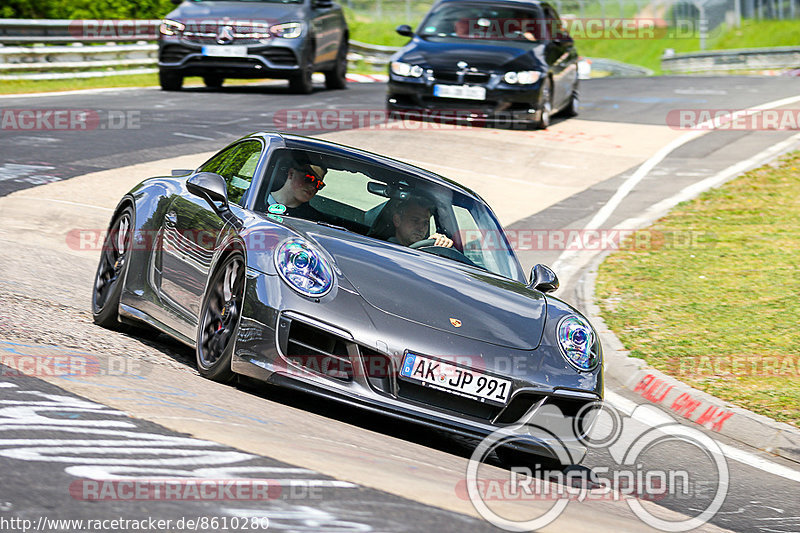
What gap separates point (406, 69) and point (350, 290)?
42.4 feet

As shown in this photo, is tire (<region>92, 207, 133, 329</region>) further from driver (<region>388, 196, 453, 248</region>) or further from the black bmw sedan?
the black bmw sedan

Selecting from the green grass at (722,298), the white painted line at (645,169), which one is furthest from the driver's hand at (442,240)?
the white painted line at (645,169)

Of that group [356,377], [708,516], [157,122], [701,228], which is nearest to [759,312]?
[701,228]

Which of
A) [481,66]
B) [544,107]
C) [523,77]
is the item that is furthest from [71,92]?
[544,107]

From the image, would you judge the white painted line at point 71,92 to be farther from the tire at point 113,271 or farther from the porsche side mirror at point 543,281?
the porsche side mirror at point 543,281

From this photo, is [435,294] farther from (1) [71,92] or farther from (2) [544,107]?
(1) [71,92]

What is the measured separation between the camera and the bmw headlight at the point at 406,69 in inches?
709

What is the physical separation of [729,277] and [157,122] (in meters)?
8.99

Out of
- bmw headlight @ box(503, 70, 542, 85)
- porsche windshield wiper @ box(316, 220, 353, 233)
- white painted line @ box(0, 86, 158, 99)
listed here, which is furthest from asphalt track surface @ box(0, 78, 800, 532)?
bmw headlight @ box(503, 70, 542, 85)

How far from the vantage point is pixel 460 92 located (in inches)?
709

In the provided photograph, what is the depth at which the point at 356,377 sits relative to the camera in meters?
5.32

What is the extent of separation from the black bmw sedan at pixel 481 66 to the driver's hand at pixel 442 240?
448 inches

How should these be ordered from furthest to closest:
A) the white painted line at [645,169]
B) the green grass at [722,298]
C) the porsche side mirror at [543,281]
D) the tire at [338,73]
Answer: the tire at [338,73] < the white painted line at [645,169] < the green grass at [722,298] < the porsche side mirror at [543,281]

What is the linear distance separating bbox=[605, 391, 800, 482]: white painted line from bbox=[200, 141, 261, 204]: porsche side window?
2.63 m
